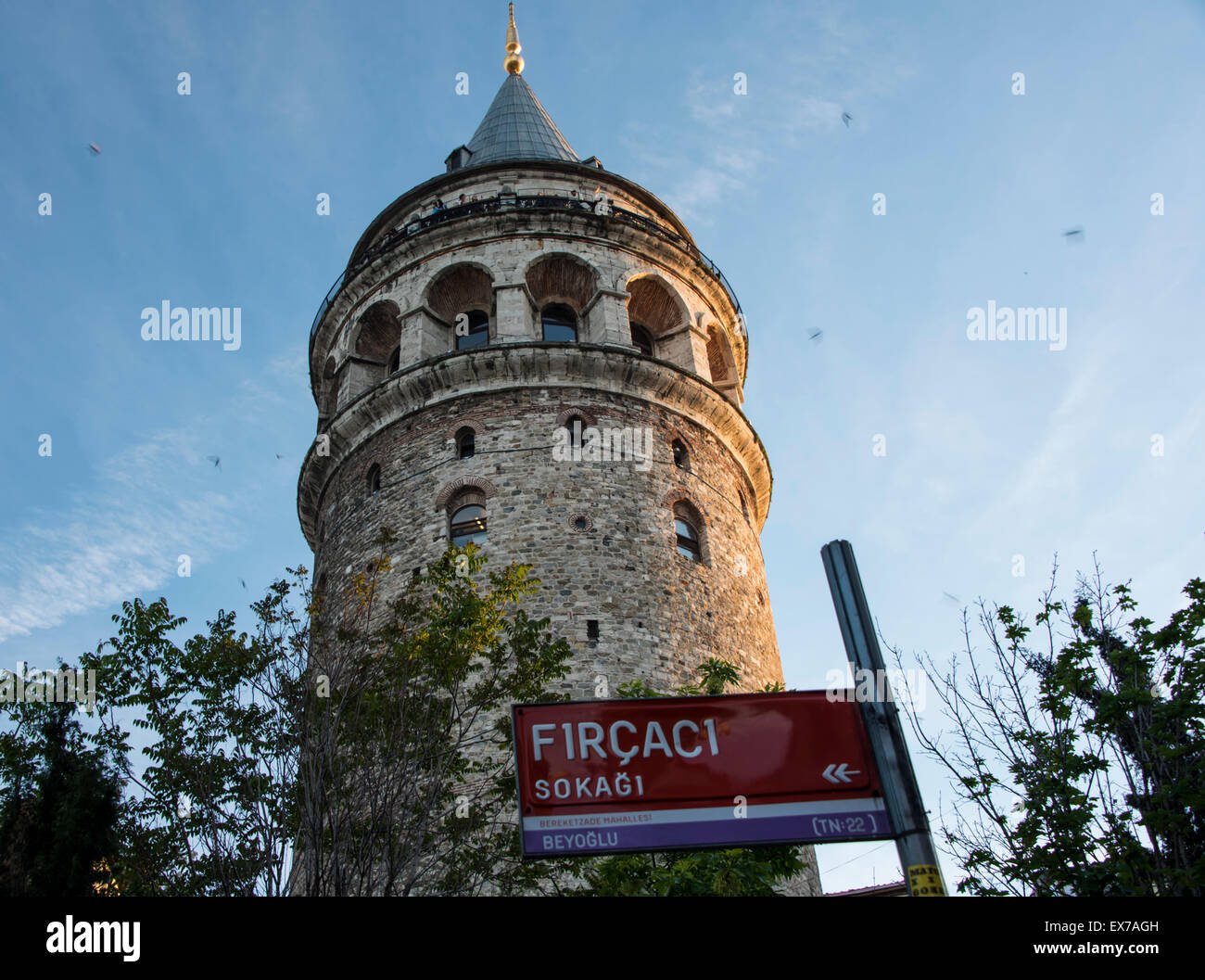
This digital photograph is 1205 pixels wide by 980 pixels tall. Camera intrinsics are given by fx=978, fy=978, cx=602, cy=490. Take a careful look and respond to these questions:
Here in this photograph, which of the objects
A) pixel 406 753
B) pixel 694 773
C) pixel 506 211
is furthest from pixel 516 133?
pixel 694 773

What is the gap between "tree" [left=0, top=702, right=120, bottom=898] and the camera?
10.8 metres

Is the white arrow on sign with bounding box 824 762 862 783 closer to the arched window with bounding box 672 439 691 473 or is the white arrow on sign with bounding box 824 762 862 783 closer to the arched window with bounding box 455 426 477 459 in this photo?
the arched window with bounding box 455 426 477 459

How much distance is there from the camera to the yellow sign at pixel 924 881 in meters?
3.95

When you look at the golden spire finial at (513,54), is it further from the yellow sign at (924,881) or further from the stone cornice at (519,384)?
the yellow sign at (924,881)

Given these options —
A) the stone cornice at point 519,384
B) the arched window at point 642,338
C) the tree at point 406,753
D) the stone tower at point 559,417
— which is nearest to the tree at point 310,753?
the tree at point 406,753

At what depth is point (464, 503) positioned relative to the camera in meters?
18.0

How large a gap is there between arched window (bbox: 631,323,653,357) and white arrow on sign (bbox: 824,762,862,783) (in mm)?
18626

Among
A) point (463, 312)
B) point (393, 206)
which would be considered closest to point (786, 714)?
point (463, 312)

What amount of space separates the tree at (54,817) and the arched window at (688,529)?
10.5 m

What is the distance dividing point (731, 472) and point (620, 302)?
4.52 meters

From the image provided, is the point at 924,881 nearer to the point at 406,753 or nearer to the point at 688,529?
the point at 406,753

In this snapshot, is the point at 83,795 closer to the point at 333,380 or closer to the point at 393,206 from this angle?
the point at 333,380

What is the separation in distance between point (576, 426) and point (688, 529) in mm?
2955

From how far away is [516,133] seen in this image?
2977cm
